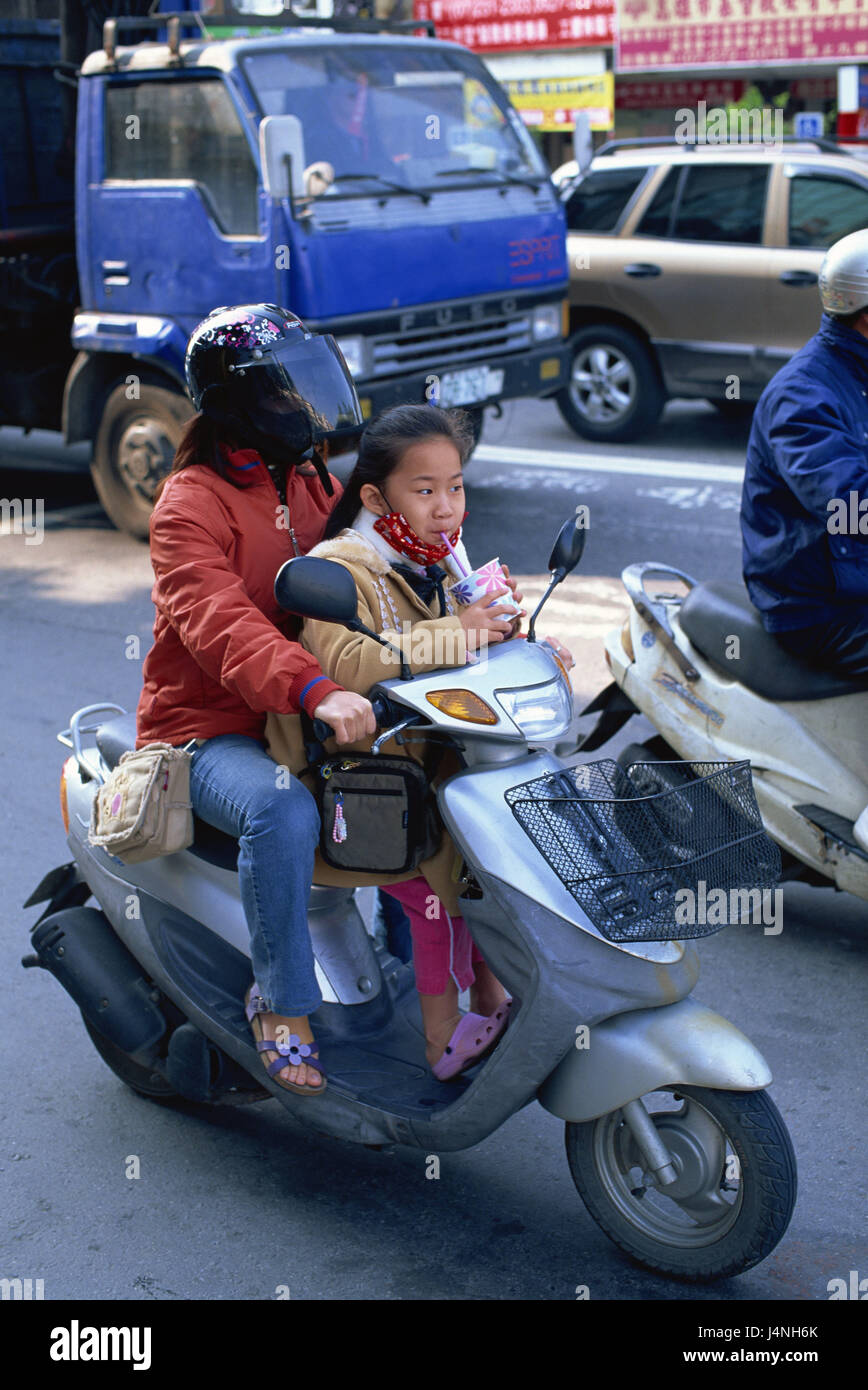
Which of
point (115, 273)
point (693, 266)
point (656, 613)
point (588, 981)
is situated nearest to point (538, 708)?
point (588, 981)

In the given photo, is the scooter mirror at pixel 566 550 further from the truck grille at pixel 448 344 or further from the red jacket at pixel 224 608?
the truck grille at pixel 448 344

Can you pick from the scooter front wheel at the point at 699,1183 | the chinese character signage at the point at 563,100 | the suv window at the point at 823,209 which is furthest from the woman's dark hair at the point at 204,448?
the chinese character signage at the point at 563,100

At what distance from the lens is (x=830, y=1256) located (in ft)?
9.62

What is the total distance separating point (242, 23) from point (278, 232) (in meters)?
1.79

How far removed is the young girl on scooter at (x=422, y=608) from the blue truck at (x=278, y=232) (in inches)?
190

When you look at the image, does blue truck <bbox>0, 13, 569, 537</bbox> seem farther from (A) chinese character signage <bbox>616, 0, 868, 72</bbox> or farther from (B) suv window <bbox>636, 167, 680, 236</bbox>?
(A) chinese character signage <bbox>616, 0, 868, 72</bbox>

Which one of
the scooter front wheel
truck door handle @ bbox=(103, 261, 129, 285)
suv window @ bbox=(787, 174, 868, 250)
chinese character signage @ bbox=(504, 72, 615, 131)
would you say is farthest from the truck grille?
chinese character signage @ bbox=(504, 72, 615, 131)

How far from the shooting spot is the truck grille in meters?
8.03

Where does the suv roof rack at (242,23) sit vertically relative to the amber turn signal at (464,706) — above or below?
above

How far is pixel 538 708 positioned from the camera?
9.09 ft

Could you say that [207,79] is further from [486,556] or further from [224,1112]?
[224,1112]

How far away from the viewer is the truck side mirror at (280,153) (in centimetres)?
730

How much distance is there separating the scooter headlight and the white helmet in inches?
57.8
